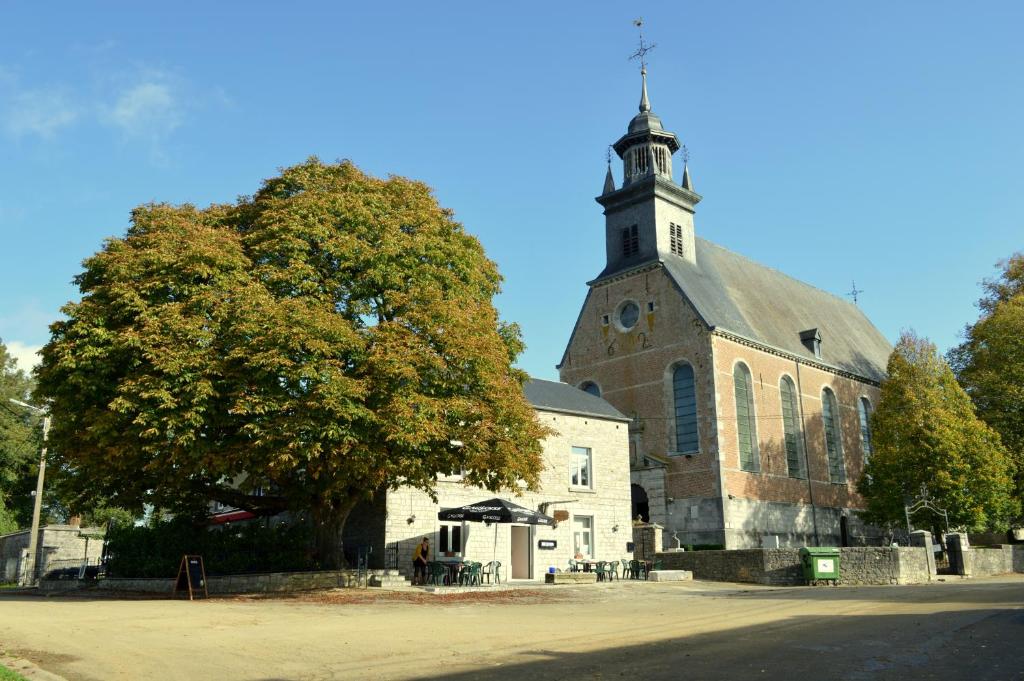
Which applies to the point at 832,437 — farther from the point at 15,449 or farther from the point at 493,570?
the point at 15,449

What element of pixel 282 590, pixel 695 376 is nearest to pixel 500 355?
pixel 282 590

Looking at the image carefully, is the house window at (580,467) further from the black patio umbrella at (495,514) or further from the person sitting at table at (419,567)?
the person sitting at table at (419,567)

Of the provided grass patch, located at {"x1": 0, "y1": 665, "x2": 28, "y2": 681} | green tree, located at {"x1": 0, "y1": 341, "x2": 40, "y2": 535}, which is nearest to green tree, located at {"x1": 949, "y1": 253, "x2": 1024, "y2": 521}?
grass patch, located at {"x1": 0, "y1": 665, "x2": 28, "y2": 681}

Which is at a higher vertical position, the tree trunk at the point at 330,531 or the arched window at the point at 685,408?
the arched window at the point at 685,408

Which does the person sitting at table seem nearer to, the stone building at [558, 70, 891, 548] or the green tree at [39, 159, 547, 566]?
the green tree at [39, 159, 547, 566]

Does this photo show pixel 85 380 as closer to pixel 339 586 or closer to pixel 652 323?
pixel 339 586

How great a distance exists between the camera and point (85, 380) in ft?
61.0

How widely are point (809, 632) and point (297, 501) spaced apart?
14264 mm

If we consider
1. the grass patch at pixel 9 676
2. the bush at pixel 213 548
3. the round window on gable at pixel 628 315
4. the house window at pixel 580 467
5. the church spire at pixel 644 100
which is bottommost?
the grass patch at pixel 9 676

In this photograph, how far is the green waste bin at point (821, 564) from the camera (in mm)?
25750

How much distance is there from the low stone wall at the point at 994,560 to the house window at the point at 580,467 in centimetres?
1434

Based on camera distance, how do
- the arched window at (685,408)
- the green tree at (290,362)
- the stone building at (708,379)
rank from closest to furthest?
the green tree at (290,362), the stone building at (708,379), the arched window at (685,408)

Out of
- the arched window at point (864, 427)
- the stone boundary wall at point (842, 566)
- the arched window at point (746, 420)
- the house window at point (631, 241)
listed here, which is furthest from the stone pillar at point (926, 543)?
the house window at point (631, 241)

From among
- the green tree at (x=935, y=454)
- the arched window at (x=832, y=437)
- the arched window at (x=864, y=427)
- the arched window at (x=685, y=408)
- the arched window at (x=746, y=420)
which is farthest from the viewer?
the arched window at (x=864, y=427)
